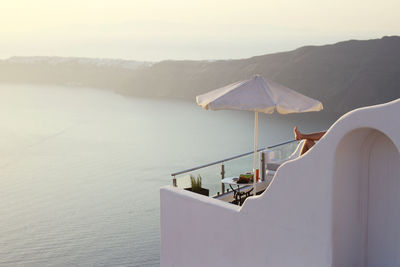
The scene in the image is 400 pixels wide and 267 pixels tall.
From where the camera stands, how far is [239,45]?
98.5 m

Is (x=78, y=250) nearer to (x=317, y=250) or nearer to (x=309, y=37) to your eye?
(x=317, y=250)

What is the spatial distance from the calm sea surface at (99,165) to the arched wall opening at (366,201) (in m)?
3.91

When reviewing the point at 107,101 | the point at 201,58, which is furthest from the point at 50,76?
the point at 201,58

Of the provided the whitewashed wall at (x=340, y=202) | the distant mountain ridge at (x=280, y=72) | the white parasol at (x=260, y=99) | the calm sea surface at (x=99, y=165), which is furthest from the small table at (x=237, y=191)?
the distant mountain ridge at (x=280, y=72)

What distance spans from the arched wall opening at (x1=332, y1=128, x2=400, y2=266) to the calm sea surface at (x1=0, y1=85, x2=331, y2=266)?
3908mm

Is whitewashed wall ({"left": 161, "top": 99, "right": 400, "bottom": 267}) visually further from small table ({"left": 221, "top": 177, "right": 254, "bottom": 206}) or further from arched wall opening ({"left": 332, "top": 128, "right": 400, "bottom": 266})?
small table ({"left": 221, "top": 177, "right": 254, "bottom": 206})

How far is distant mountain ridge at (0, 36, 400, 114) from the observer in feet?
261

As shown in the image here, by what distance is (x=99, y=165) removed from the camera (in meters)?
54.2

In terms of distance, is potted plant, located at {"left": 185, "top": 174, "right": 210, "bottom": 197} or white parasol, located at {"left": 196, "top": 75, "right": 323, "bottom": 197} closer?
white parasol, located at {"left": 196, "top": 75, "right": 323, "bottom": 197}

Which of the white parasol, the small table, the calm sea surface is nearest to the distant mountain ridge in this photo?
the calm sea surface

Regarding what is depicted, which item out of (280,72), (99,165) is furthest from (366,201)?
(280,72)

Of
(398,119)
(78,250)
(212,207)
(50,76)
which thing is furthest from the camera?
(50,76)

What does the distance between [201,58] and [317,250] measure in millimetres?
102119

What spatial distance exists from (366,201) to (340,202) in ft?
1.03
